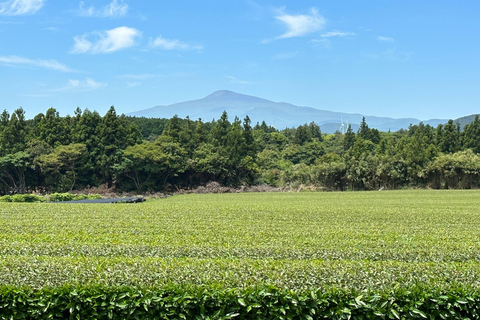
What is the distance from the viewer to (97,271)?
19.0 ft

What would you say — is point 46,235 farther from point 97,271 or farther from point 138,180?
point 138,180

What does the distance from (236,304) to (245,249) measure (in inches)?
130

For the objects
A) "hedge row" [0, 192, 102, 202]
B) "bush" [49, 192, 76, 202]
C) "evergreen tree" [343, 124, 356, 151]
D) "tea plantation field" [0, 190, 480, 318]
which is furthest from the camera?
"evergreen tree" [343, 124, 356, 151]

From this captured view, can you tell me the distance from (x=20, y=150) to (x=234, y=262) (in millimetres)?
34890

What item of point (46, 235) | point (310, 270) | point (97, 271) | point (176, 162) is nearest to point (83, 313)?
point (97, 271)

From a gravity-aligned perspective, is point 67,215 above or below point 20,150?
below

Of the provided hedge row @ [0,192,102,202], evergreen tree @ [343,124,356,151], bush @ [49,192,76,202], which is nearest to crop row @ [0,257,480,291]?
hedge row @ [0,192,102,202]

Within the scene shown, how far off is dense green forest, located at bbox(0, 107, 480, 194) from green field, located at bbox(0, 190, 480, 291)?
2068cm

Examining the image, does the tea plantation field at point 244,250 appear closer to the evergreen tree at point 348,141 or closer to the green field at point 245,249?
the green field at point 245,249

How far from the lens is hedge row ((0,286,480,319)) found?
4.93 meters

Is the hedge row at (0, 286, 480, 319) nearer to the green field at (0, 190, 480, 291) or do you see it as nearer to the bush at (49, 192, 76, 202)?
the green field at (0, 190, 480, 291)

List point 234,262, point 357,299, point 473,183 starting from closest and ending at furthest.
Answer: point 357,299, point 234,262, point 473,183

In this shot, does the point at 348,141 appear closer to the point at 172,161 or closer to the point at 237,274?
the point at 172,161

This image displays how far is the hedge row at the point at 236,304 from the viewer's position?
493 cm
